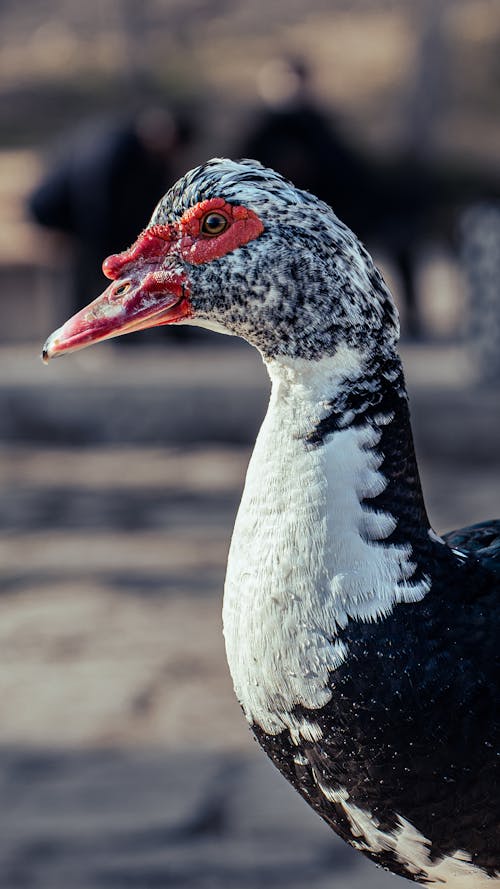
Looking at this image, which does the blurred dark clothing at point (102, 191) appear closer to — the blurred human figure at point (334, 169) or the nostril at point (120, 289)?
the blurred human figure at point (334, 169)

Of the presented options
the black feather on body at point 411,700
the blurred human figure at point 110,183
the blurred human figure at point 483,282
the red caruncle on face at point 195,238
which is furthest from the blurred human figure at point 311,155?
the black feather on body at point 411,700

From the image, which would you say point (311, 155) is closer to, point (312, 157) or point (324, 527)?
point (312, 157)

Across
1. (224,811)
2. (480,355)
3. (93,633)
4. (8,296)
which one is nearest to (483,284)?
(480,355)

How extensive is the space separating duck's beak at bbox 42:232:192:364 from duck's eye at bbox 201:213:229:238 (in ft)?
0.23

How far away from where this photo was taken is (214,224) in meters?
1.75

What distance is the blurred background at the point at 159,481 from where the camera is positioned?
3201mm

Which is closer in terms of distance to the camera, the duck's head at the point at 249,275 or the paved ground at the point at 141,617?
the duck's head at the point at 249,275

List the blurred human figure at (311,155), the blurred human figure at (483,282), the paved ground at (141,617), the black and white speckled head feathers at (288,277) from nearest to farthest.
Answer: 1. the black and white speckled head feathers at (288,277)
2. the paved ground at (141,617)
3. the blurred human figure at (483,282)
4. the blurred human figure at (311,155)

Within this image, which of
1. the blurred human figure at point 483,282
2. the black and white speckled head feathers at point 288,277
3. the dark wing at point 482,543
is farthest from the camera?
the blurred human figure at point 483,282

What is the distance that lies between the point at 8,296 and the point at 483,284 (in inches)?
197

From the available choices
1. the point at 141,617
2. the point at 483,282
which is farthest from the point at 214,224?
the point at 483,282

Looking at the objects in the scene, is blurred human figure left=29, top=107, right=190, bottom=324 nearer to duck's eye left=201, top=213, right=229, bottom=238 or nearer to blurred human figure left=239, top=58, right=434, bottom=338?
blurred human figure left=239, top=58, right=434, bottom=338

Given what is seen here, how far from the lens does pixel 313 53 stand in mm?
24562

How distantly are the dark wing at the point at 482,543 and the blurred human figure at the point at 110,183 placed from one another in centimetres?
555
